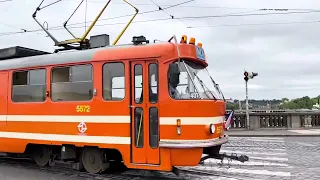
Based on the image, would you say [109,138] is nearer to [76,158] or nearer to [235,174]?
[76,158]

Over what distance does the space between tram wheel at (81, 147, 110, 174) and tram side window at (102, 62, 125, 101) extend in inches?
52.9

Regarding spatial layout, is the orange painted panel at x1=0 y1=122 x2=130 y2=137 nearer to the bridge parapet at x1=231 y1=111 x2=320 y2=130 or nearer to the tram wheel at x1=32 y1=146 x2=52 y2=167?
the tram wheel at x1=32 y1=146 x2=52 y2=167

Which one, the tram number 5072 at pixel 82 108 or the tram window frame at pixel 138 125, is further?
the tram number 5072 at pixel 82 108

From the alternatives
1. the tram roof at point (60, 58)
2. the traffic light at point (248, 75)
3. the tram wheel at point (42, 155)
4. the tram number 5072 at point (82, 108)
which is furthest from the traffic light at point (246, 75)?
the tram number 5072 at point (82, 108)

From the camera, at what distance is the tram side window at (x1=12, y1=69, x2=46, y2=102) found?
9555mm

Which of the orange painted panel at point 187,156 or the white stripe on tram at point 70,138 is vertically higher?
the white stripe on tram at point 70,138

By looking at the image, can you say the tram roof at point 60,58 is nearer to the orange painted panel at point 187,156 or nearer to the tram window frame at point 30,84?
the tram window frame at point 30,84

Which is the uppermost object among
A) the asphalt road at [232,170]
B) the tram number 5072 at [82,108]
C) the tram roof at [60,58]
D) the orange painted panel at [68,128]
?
the tram roof at [60,58]

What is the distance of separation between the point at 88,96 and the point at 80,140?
1.05 metres

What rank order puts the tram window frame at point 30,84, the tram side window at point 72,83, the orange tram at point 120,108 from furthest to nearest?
the tram window frame at point 30,84 → the tram side window at point 72,83 → the orange tram at point 120,108

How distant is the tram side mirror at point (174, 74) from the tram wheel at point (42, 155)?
4.16 m

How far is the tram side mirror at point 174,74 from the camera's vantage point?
7768 millimetres

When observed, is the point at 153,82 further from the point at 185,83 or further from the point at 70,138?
the point at 70,138

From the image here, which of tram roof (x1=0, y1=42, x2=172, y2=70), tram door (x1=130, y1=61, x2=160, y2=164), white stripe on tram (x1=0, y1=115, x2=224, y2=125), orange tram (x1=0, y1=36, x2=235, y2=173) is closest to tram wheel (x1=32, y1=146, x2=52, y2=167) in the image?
orange tram (x1=0, y1=36, x2=235, y2=173)
